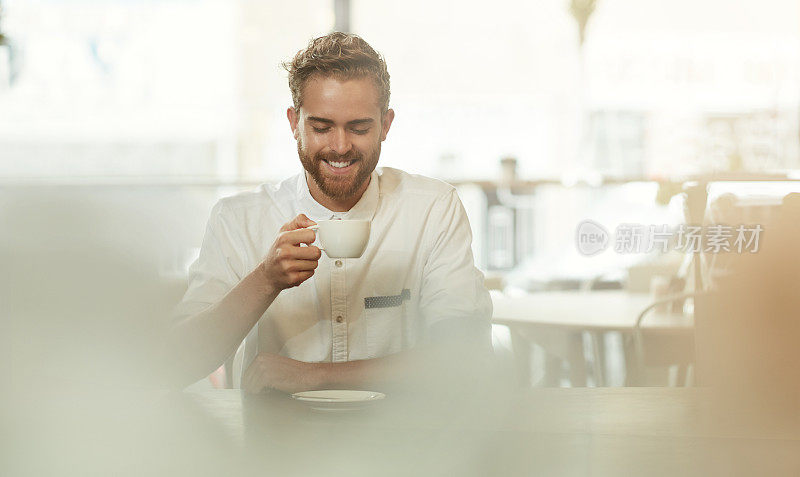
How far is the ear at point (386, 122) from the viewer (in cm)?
172

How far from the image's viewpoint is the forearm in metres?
1.45

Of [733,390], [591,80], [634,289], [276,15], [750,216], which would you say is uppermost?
[276,15]

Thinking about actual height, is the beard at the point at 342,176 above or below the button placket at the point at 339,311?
above

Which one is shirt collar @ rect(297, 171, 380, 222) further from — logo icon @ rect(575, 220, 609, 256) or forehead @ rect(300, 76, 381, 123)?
logo icon @ rect(575, 220, 609, 256)

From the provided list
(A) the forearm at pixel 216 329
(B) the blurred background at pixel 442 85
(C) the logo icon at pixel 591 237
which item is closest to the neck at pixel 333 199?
(A) the forearm at pixel 216 329

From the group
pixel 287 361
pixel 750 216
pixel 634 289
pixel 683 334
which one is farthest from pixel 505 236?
pixel 287 361

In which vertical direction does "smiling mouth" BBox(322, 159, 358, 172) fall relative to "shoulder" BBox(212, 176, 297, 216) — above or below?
above

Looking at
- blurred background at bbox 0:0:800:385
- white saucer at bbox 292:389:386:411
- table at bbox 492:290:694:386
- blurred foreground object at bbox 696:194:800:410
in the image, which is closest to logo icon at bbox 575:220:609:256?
table at bbox 492:290:694:386

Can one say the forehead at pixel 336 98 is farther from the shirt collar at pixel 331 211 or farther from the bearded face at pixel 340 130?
the shirt collar at pixel 331 211

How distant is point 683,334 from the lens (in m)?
2.58

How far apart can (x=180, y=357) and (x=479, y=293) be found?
1.77ft

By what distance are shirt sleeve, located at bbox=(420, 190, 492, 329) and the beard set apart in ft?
0.64

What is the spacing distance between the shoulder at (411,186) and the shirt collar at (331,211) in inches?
1.7

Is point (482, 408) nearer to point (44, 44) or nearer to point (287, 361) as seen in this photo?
point (287, 361)
